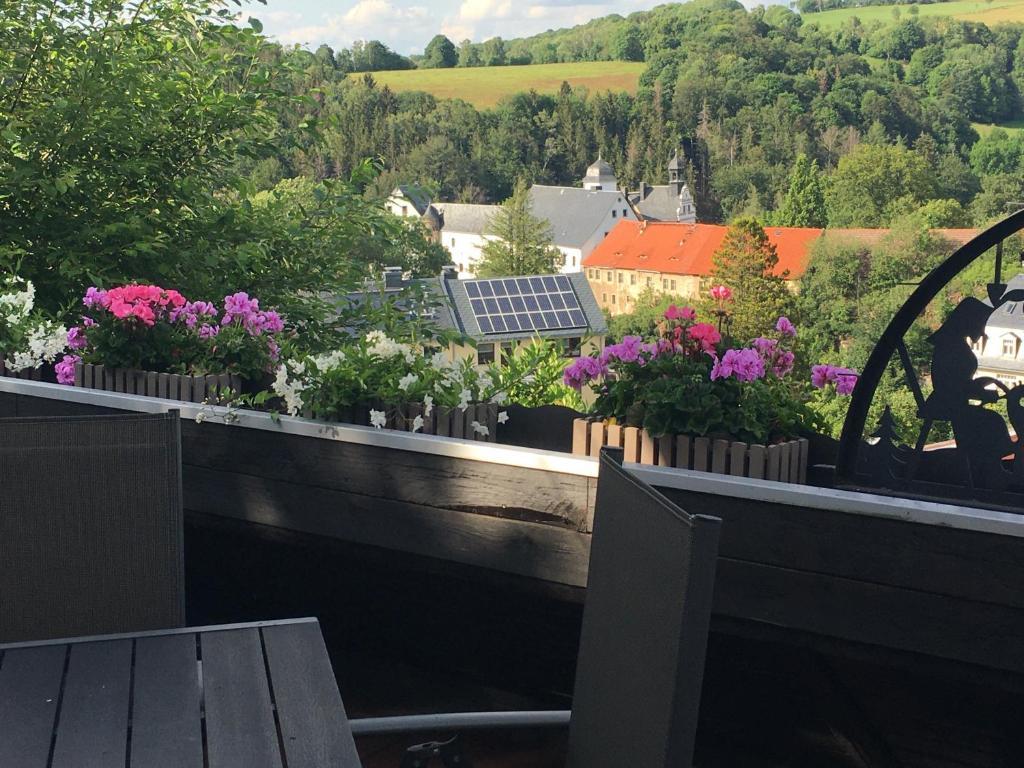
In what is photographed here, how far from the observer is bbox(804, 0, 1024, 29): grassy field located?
219 feet

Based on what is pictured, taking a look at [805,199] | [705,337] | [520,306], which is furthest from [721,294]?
[805,199]

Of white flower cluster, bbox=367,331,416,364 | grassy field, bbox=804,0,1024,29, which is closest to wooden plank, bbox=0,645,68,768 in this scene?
white flower cluster, bbox=367,331,416,364

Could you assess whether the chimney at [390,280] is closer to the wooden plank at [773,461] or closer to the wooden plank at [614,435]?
the wooden plank at [614,435]

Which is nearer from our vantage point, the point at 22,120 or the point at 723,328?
the point at 723,328

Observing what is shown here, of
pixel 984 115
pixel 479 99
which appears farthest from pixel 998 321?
pixel 479 99

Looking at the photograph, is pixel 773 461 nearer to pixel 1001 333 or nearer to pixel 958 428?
pixel 958 428

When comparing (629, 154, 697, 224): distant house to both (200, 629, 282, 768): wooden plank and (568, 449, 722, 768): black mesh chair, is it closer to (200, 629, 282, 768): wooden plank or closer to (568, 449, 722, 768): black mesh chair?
(200, 629, 282, 768): wooden plank

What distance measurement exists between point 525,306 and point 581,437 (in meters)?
48.9

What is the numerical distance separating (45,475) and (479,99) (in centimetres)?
7495

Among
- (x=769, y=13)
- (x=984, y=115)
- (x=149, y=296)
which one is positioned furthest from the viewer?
(x=769, y=13)

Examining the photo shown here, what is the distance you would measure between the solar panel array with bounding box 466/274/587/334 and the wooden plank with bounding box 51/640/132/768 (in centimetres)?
4393

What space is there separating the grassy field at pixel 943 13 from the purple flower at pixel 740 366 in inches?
2753

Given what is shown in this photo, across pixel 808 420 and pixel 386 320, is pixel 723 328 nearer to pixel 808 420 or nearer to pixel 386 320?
pixel 808 420

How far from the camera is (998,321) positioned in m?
2.23
